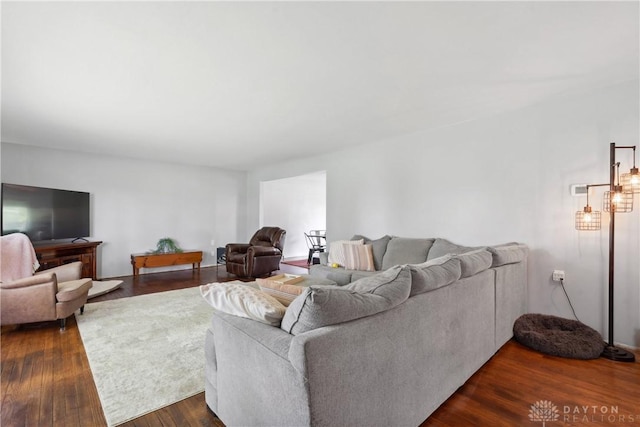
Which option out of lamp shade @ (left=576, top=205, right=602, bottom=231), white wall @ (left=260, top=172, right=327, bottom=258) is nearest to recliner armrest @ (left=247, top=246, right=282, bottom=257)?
white wall @ (left=260, top=172, right=327, bottom=258)

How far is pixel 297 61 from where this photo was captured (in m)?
2.22

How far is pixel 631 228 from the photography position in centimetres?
257

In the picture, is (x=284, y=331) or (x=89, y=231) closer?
(x=284, y=331)

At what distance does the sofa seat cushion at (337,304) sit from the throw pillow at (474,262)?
780 mm

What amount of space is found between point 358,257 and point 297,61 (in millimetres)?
2584

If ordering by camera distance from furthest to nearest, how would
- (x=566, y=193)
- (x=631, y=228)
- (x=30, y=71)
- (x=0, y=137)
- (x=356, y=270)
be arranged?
(x=0, y=137), (x=356, y=270), (x=566, y=193), (x=631, y=228), (x=30, y=71)

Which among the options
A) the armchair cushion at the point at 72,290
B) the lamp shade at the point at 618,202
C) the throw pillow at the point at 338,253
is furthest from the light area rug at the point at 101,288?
the lamp shade at the point at 618,202

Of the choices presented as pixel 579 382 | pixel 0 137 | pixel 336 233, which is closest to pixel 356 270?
pixel 336 233

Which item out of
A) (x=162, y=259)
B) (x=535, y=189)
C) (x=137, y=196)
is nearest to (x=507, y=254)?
(x=535, y=189)

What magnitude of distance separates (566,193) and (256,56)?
316 cm

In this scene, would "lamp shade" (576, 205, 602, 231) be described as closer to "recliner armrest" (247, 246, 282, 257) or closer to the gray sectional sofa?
the gray sectional sofa

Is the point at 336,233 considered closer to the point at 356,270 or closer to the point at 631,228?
the point at 356,270

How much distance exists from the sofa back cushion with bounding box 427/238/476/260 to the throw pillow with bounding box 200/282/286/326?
8.61 ft

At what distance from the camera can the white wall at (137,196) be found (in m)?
4.92
